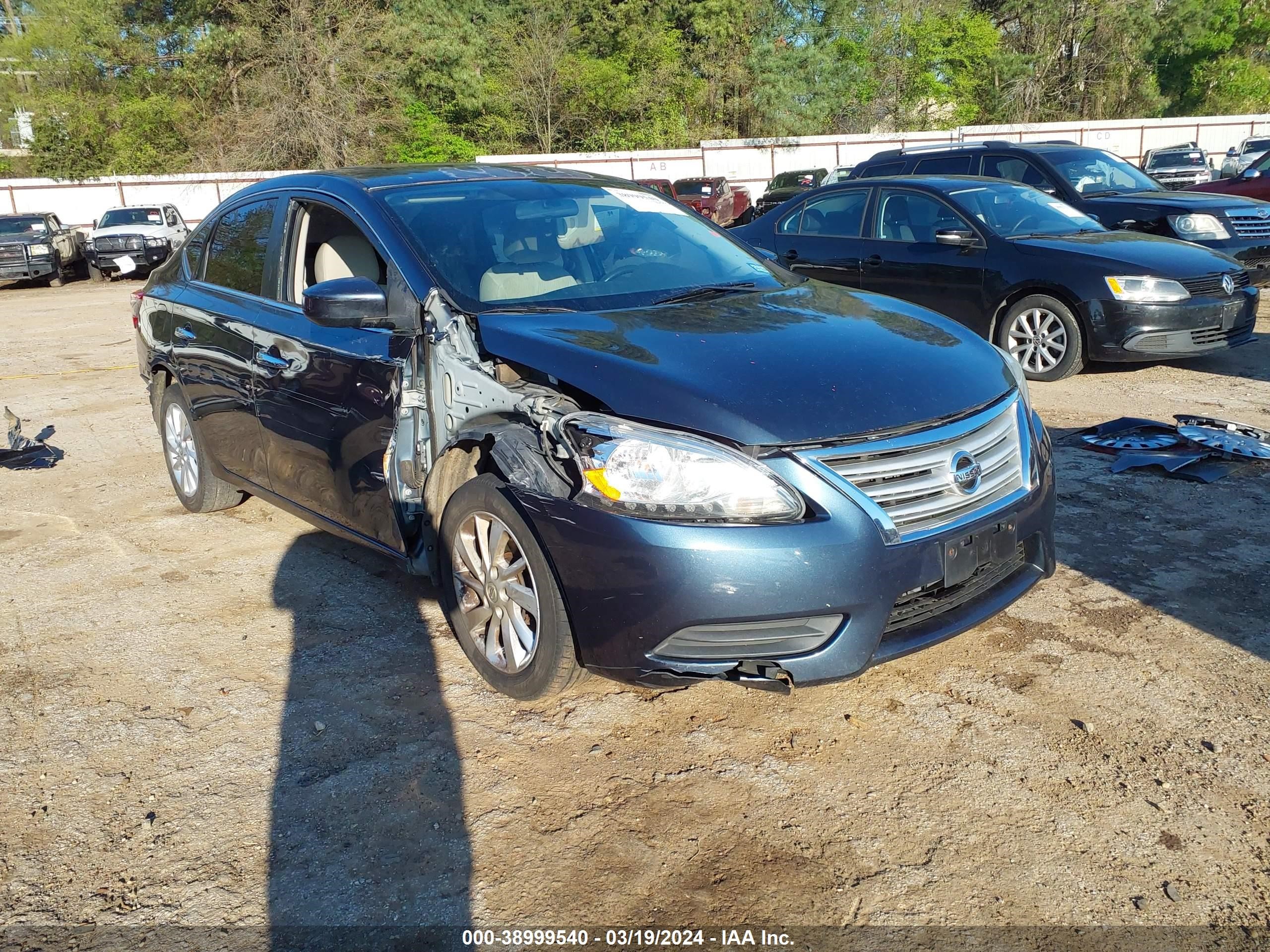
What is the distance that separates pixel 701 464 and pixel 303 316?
6.71 feet

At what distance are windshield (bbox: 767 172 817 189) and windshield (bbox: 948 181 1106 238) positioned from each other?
18.8 meters

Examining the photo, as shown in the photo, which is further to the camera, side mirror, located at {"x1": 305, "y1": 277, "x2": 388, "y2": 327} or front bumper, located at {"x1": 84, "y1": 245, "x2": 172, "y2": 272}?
front bumper, located at {"x1": 84, "y1": 245, "x2": 172, "y2": 272}

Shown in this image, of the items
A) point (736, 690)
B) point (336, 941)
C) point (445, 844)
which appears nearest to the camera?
point (336, 941)

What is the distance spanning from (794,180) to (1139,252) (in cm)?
2082

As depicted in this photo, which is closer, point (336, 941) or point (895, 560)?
point (336, 941)

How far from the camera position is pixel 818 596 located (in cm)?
271

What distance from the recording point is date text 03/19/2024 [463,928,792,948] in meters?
2.28

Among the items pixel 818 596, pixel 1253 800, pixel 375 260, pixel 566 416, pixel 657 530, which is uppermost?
pixel 375 260

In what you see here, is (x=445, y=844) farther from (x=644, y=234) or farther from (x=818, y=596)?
(x=644, y=234)

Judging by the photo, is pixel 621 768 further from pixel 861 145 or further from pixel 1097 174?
pixel 861 145

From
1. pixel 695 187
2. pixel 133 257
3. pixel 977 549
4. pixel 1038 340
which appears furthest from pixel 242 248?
pixel 695 187

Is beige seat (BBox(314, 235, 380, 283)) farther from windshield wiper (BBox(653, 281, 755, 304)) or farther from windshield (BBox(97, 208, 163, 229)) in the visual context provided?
windshield (BBox(97, 208, 163, 229))

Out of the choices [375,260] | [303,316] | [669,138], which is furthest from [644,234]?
[669,138]

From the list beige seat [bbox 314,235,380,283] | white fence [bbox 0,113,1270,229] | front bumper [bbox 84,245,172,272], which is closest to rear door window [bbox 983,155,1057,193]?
beige seat [bbox 314,235,380,283]
